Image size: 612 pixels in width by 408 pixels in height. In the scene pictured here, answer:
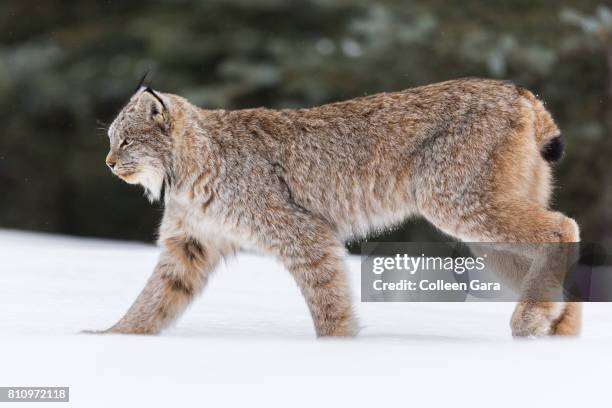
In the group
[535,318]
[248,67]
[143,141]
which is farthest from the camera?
[248,67]

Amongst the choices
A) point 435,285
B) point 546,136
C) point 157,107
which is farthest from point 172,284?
point 546,136

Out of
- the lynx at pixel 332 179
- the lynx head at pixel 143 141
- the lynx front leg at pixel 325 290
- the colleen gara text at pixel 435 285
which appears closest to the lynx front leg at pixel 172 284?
the lynx at pixel 332 179

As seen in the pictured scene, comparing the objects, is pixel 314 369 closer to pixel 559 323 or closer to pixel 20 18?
pixel 559 323

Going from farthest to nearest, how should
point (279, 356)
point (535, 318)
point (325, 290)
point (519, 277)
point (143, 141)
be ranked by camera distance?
1. point (519, 277)
2. point (143, 141)
3. point (325, 290)
4. point (535, 318)
5. point (279, 356)

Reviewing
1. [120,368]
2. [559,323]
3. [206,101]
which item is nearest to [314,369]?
[120,368]

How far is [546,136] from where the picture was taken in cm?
505

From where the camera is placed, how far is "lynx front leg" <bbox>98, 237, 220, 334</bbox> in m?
4.94

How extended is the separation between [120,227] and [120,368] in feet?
34.0

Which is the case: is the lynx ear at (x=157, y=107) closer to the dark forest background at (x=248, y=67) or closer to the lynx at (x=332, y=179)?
the lynx at (x=332, y=179)

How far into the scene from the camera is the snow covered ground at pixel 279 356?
3.32 metres

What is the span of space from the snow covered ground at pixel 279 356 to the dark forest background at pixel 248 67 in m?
5.93

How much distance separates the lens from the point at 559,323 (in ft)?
15.5

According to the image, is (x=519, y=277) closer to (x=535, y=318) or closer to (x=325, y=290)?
(x=535, y=318)

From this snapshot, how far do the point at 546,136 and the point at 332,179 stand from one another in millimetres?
1007
